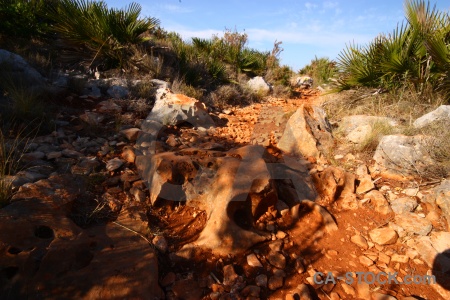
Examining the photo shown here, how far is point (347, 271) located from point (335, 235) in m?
0.37

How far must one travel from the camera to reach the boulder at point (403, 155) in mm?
→ 2775

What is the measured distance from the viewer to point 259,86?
7949 mm

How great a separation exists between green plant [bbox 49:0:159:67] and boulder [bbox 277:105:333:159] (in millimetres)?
4001

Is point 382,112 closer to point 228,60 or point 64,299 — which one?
point 64,299

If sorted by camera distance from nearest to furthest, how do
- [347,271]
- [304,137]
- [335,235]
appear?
[347,271], [335,235], [304,137]

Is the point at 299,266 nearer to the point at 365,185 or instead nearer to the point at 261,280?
the point at 261,280

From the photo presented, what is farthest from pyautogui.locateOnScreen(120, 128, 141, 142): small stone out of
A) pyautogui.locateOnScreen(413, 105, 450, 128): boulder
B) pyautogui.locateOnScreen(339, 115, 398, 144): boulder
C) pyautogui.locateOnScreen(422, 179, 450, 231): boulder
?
pyautogui.locateOnScreen(413, 105, 450, 128): boulder

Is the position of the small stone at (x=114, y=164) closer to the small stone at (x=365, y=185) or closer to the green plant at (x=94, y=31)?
the small stone at (x=365, y=185)

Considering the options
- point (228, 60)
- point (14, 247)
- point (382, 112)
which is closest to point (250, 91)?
point (228, 60)

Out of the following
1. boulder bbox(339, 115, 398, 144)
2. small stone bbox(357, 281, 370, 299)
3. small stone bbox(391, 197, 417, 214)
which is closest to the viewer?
small stone bbox(357, 281, 370, 299)

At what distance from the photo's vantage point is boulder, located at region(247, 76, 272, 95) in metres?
7.68

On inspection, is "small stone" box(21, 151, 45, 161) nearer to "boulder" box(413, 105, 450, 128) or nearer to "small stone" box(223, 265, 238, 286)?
"small stone" box(223, 265, 238, 286)

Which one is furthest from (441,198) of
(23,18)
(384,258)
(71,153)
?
(23,18)

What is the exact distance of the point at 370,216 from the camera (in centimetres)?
238
